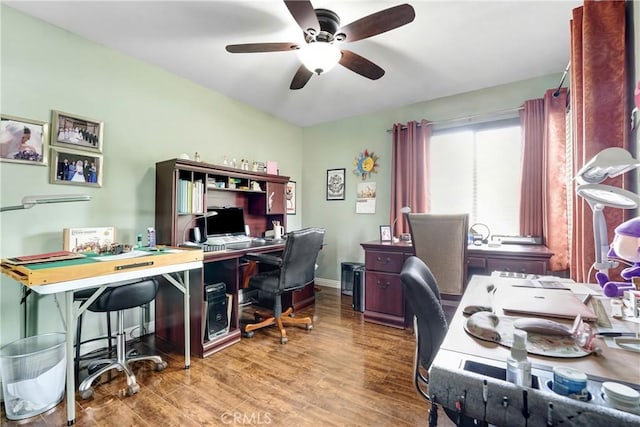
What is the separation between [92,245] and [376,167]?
3.10m

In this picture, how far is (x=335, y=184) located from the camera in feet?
13.4

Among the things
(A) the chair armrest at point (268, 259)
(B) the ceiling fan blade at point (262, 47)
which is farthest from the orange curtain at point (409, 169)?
(B) the ceiling fan blade at point (262, 47)

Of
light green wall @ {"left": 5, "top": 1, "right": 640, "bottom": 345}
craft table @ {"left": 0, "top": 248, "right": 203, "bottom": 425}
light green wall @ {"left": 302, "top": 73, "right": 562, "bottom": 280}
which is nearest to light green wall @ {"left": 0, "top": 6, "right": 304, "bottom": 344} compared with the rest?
light green wall @ {"left": 5, "top": 1, "right": 640, "bottom": 345}

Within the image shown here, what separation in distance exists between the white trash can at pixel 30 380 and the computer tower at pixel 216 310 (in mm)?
874

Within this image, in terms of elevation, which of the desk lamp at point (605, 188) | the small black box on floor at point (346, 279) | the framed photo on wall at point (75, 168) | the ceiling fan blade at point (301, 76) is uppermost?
the ceiling fan blade at point (301, 76)

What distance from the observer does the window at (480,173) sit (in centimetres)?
292

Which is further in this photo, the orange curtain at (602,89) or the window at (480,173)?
the window at (480,173)

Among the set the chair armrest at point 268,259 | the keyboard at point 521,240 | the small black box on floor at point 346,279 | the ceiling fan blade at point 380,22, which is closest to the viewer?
the ceiling fan blade at point 380,22

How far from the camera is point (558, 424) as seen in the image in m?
0.53

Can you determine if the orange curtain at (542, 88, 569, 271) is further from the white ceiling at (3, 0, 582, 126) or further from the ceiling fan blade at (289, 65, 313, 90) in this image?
the ceiling fan blade at (289, 65, 313, 90)

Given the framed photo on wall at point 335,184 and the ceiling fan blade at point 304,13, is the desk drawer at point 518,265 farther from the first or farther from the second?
the ceiling fan blade at point 304,13

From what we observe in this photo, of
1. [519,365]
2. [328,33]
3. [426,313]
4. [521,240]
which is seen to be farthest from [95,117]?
[521,240]

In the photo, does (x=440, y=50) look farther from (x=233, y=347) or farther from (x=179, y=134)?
(x=233, y=347)

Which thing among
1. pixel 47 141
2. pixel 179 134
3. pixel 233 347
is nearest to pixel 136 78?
→ pixel 179 134
